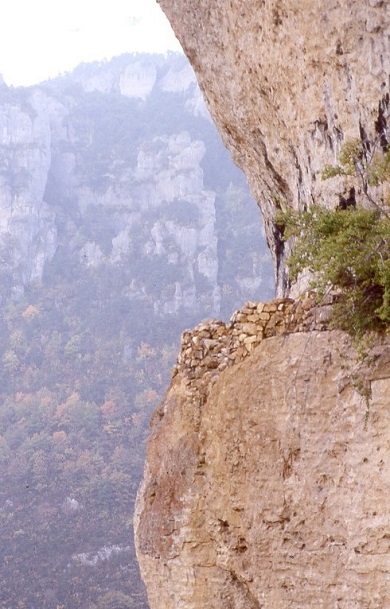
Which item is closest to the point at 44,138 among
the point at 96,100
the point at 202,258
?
the point at 96,100

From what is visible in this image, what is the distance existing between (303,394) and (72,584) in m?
36.4

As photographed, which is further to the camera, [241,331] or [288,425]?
[241,331]

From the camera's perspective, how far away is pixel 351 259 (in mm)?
7098

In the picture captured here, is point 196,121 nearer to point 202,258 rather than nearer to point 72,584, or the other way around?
point 202,258

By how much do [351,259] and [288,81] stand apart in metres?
2.84

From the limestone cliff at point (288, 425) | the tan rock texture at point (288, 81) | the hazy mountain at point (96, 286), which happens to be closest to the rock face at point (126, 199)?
the hazy mountain at point (96, 286)

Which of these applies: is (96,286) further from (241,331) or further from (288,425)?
(288,425)

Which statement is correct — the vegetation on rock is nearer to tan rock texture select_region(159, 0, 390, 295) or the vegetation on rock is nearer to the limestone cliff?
the limestone cliff

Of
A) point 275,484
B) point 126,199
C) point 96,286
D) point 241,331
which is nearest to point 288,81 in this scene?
point 241,331

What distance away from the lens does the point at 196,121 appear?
101 meters

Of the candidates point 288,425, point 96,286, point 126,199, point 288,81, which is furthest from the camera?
point 126,199

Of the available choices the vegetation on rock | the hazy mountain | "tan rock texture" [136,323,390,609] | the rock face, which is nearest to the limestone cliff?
"tan rock texture" [136,323,390,609]

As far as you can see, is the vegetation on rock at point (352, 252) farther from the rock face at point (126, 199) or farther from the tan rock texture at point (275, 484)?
the rock face at point (126, 199)

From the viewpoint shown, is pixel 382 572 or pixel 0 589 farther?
pixel 0 589
